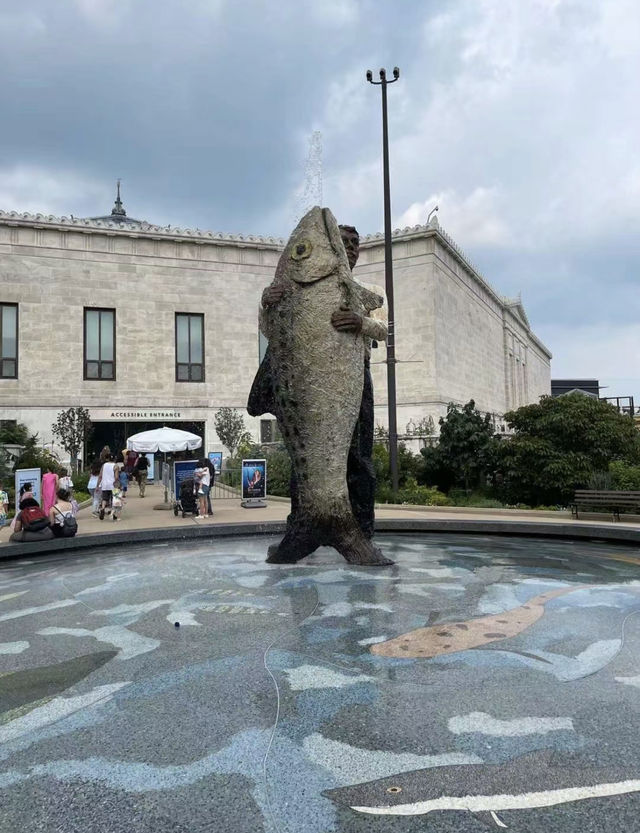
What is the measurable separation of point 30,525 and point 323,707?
6378mm

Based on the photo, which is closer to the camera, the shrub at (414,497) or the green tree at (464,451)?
the shrub at (414,497)

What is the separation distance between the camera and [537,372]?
64.9 m

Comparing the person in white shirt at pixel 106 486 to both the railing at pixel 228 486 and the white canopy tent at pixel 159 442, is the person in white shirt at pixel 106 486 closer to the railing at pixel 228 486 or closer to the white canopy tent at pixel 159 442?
the white canopy tent at pixel 159 442

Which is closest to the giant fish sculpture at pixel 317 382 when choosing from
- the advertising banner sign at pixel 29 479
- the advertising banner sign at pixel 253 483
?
the advertising banner sign at pixel 29 479

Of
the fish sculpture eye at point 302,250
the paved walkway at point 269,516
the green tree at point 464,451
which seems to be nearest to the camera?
the fish sculpture eye at point 302,250

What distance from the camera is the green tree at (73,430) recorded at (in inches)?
962

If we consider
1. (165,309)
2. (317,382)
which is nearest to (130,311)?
(165,309)

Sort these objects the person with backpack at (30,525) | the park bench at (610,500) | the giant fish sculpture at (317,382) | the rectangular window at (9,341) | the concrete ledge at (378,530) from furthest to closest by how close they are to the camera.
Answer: the rectangular window at (9,341)
the park bench at (610,500)
the concrete ledge at (378,530)
the person with backpack at (30,525)
the giant fish sculpture at (317,382)

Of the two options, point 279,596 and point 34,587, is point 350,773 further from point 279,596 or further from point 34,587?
point 34,587

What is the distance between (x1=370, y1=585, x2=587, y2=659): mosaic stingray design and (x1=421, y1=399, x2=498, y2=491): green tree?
11.9 meters

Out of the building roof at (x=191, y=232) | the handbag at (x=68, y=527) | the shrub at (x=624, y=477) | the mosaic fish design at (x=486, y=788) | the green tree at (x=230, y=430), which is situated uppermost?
the building roof at (x=191, y=232)

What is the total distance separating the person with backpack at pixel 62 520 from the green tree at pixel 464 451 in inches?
410

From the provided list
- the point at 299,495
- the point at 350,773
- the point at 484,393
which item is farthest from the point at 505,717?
the point at 484,393

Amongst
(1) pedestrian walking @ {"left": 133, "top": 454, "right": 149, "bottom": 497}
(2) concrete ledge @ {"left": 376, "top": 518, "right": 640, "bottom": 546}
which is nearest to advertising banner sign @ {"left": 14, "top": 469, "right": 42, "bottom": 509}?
(2) concrete ledge @ {"left": 376, "top": 518, "right": 640, "bottom": 546}
